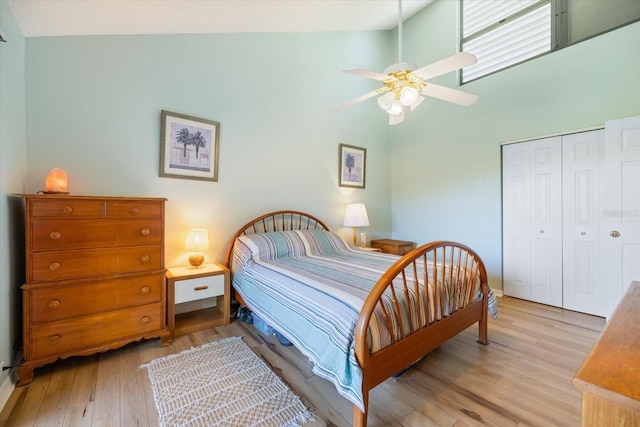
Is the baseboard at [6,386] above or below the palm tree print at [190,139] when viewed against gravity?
below

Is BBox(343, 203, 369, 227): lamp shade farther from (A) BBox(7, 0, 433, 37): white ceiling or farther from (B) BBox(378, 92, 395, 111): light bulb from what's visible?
(A) BBox(7, 0, 433, 37): white ceiling

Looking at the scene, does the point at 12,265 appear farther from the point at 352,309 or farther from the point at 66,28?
the point at 352,309

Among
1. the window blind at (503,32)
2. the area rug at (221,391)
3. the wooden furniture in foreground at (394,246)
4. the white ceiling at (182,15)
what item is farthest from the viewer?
the wooden furniture in foreground at (394,246)

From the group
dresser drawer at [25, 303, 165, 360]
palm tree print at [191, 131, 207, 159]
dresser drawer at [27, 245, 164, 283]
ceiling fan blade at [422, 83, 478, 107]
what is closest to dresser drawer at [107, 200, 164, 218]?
dresser drawer at [27, 245, 164, 283]

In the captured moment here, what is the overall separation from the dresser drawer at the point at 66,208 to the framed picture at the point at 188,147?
2.51ft

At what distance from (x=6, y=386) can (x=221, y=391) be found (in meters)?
1.23

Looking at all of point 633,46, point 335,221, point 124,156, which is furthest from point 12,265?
point 633,46

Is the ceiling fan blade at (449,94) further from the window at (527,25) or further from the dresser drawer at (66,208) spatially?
the dresser drawer at (66,208)

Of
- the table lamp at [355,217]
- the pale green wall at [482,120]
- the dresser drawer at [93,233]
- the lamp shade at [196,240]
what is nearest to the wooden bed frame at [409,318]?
the lamp shade at [196,240]

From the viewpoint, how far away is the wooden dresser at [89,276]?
1.71m

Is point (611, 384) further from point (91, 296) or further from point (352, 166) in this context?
point (352, 166)

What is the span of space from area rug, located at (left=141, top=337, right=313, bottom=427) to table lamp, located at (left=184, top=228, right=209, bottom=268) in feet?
2.55

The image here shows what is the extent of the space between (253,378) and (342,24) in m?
4.18

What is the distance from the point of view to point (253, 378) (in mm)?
1798
